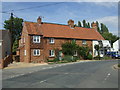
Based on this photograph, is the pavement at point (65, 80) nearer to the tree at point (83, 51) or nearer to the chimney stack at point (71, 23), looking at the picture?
the tree at point (83, 51)

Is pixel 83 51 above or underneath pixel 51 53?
above

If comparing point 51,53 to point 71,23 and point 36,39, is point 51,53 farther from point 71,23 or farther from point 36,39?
point 71,23

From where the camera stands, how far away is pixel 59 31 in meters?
40.4

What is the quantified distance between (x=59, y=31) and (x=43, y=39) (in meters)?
5.70

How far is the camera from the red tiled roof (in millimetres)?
36781

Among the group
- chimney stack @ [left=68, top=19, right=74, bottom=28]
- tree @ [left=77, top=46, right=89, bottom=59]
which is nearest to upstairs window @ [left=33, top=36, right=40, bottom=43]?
tree @ [left=77, top=46, right=89, bottom=59]

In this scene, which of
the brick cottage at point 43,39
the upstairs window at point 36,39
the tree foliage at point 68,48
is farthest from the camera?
the tree foliage at point 68,48

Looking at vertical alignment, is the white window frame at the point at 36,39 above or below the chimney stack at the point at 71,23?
below

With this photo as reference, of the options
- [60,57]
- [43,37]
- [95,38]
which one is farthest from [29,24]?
[95,38]

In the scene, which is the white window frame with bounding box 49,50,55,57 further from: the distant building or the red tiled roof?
the distant building

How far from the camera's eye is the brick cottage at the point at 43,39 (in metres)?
34.7

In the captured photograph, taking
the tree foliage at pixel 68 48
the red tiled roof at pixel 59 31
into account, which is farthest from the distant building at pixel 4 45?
the tree foliage at pixel 68 48

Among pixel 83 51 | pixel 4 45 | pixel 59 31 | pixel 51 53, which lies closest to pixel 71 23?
pixel 59 31

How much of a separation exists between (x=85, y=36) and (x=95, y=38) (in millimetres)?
3098
